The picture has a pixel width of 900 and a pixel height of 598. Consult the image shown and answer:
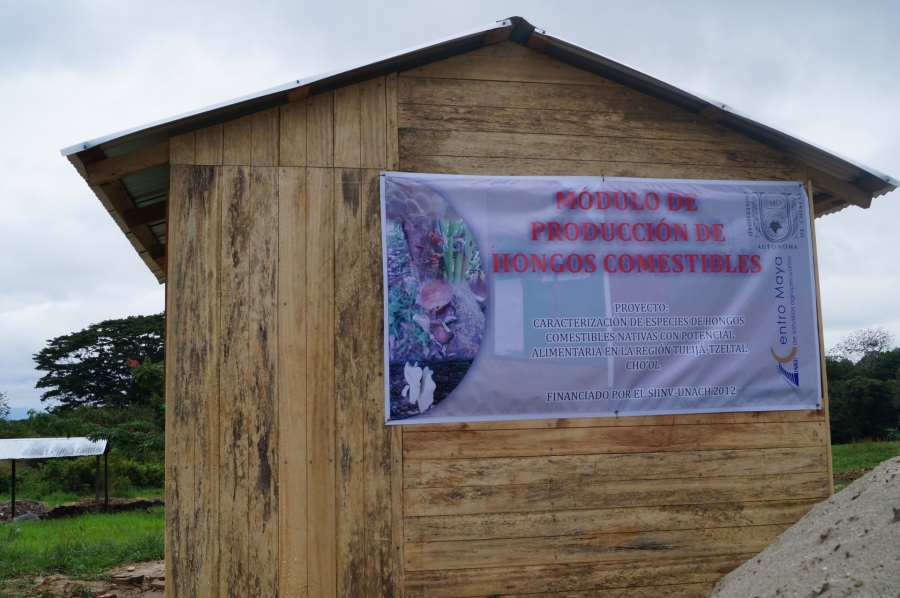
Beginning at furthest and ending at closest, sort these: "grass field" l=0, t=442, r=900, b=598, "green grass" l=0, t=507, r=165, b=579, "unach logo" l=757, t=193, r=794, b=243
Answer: "green grass" l=0, t=507, r=165, b=579, "grass field" l=0, t=442, r=900, b=598, "unach logo" l=757, t=193, r=794, b=243

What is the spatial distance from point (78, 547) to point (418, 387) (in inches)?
271

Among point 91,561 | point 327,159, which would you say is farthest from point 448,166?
point 91,561

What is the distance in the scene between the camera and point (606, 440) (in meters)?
5.43

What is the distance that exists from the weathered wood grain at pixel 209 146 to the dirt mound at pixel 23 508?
570 inches

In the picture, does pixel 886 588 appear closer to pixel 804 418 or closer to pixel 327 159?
pixel 804 418

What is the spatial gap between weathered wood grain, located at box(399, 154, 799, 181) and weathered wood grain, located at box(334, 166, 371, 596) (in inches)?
Result: 20.1

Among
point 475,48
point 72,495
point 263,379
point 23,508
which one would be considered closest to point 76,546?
point 263,379

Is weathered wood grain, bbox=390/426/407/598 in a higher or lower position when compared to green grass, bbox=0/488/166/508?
higher

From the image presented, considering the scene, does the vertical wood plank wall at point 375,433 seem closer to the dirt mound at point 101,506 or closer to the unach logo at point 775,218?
the unach logo at point 775,218

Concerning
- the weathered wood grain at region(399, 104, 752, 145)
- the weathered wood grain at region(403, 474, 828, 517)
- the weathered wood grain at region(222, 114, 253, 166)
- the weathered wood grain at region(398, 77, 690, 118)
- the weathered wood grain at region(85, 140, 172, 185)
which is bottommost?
the weathered wood grain at region(403, 474, 828, 517)

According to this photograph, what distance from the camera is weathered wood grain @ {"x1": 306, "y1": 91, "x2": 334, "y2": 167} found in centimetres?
525

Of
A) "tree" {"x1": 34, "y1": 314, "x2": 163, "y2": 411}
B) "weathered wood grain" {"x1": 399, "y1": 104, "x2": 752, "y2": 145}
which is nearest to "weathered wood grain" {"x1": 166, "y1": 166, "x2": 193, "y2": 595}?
"weathered wood grain" {"x1": 399, "y1": 104, "x2": 752, "y2": 145}

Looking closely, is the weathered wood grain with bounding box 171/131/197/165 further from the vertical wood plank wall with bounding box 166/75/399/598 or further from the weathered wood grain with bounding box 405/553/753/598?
the weathered wood grain with bounding box 405/553/753/598

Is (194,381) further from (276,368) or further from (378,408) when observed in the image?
(378,408)
